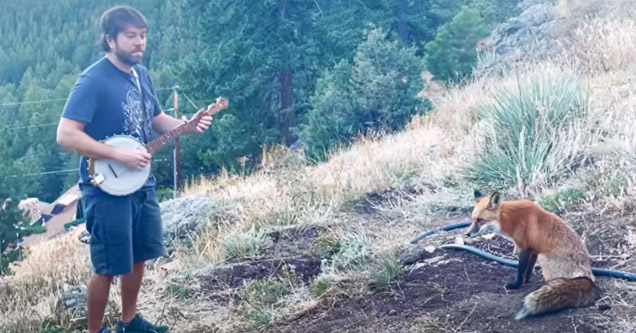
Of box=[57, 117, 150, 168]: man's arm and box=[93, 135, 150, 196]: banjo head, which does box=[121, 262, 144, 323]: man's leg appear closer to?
box=[93, 135, 150, 196]: banjo head

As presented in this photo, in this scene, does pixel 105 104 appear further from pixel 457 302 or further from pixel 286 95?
pixel 286 95

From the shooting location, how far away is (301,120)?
77.4 ft

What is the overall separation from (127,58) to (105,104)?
0.93 feet

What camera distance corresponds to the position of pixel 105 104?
4.48m

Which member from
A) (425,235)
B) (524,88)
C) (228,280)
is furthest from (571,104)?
(228,280)

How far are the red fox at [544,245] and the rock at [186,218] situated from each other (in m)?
4.37

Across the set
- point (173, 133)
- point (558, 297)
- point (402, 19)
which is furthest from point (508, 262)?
point (402, 19)

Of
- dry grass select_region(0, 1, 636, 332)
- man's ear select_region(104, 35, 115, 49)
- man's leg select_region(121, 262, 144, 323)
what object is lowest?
dry grass select_region(0, 1, 636, 332)

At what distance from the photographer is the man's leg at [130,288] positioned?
4781 millimetres

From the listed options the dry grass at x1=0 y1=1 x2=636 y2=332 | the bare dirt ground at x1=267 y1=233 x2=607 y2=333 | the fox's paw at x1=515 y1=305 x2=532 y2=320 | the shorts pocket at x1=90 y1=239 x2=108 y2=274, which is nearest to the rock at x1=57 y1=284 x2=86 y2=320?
the dry grass at x1=0 y1=1 x2=636 y2=332

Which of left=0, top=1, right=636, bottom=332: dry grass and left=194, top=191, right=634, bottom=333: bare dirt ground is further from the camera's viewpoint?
left=0, top=1, right=636, bottom=332: dry grass

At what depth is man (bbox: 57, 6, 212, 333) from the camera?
4379mm

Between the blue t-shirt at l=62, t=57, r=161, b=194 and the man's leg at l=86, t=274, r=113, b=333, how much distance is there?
503 mm

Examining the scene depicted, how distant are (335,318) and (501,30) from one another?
58.5 ft
